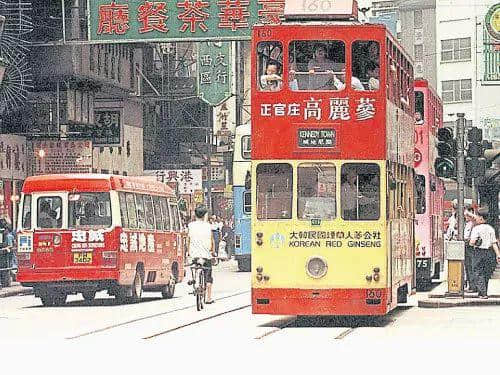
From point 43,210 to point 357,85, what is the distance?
31.0 feet

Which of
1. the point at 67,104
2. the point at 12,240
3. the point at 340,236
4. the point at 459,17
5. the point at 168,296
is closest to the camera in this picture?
the point at 340,236

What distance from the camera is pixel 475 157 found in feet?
92.4

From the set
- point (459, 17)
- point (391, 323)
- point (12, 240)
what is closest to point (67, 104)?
point (12, 240)

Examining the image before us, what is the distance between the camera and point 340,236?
72.8 feet

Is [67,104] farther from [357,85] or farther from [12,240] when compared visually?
[357,85]

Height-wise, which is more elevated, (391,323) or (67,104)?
(67,104)

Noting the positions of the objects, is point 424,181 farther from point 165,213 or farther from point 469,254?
point 165,213

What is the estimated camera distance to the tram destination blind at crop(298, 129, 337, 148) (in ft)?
73.2

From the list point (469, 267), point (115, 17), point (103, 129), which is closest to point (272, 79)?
point (469, 267)

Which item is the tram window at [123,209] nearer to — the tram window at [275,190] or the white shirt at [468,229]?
the white shirt at [468,229]

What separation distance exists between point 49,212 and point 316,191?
8.88m

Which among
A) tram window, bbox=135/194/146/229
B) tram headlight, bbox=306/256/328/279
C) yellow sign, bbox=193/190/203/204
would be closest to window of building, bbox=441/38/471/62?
yellow sign, bbox=193/190/203/204

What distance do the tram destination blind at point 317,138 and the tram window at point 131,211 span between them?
859 cm

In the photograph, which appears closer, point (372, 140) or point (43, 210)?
point (372, 140)
